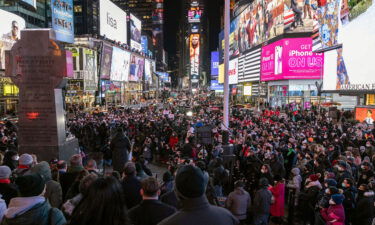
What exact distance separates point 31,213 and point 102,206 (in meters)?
0.94

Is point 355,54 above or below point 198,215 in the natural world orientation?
above

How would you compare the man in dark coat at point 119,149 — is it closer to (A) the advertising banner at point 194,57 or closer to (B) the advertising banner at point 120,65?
(B) the advertising banner at point 120,65

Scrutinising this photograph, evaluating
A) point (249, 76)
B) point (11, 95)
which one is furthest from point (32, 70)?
point (249, 76)

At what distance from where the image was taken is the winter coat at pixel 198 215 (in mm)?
2400

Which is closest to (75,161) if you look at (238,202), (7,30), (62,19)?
(238,202)

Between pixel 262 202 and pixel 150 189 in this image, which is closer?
pixel 150 189

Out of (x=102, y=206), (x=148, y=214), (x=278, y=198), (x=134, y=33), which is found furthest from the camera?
(x=134, y=33)

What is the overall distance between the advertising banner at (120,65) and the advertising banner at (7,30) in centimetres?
2017

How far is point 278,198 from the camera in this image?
7.56 meters

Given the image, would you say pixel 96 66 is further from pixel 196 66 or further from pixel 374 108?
pixel 196 66

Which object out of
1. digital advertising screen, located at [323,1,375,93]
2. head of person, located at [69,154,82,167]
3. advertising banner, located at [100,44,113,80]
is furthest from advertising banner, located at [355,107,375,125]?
advertising banner, located at [100,44,113,80]

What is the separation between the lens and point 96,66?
196ft

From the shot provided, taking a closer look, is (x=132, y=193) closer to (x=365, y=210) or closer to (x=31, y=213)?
(x=31, y=213)

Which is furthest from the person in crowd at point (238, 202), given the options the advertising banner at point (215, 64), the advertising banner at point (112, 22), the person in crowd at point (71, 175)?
the advertising banner at point (215, 64)
